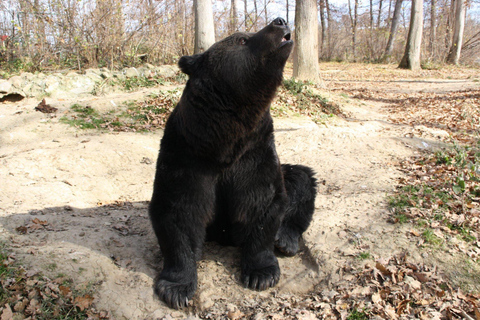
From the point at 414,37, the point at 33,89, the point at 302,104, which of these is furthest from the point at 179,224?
the point at 414,37

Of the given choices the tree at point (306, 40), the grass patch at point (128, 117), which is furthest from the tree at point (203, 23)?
the tree at point (306, 40)

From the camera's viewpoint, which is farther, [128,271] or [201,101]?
[128,271]

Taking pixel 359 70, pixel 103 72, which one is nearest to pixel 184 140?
pixel 103 72

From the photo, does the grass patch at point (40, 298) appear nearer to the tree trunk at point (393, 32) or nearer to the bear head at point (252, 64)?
the bear head at point (252, 64)

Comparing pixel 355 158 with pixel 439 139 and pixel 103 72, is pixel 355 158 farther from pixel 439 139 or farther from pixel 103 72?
pixel 103 72

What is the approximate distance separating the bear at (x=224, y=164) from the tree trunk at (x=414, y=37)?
20.1m

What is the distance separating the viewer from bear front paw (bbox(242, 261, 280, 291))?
3246 millimetres

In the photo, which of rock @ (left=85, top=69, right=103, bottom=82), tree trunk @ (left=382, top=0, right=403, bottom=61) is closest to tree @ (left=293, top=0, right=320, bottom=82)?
rock @ (left=85, top=69, right=103, bottom=82)

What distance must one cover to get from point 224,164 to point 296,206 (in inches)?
48.1

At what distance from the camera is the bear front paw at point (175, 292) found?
3.06 meters

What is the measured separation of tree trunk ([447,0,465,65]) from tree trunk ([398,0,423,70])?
4.62 meters

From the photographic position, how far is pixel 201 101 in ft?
9.73

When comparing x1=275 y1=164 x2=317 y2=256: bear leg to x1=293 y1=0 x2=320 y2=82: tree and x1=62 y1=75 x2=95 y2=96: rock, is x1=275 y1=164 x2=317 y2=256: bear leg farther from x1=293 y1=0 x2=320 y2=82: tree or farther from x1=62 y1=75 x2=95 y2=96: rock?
x1=293 y1=0 x2=320 y2=82: tree

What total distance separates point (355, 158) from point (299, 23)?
21.8 ft
